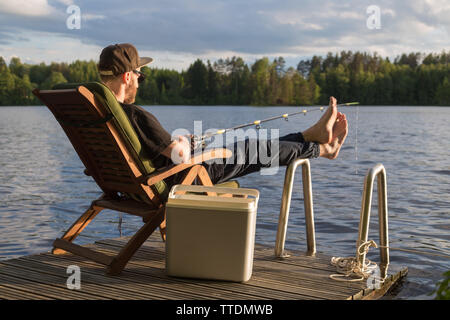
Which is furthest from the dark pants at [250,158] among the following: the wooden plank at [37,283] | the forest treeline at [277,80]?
the forest treeline at [277,80]

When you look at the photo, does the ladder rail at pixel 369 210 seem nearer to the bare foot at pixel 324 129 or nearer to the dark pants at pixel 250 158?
the bare foot at pixel 324 129

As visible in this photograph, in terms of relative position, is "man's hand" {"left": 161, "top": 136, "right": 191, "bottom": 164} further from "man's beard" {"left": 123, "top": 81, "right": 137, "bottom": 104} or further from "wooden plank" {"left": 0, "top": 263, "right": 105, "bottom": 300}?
"wooden plank" {"left": 0, "top": 263, "right": 105, "bottom": 300}

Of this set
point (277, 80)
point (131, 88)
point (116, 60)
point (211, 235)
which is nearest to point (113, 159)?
point (131, 88)

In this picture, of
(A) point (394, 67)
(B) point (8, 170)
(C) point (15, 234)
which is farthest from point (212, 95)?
(C) point (15, 234)

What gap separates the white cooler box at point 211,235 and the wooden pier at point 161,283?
9 cm

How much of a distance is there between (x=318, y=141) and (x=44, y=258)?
2.32 metres

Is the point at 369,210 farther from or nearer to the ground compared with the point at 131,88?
nearer to the ground

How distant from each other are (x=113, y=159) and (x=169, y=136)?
45 centimetres

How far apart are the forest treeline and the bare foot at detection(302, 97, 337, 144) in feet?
233

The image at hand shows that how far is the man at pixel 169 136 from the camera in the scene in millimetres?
3629

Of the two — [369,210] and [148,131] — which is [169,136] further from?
[369,210]

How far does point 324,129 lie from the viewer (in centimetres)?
428

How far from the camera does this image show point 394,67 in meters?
91.2
